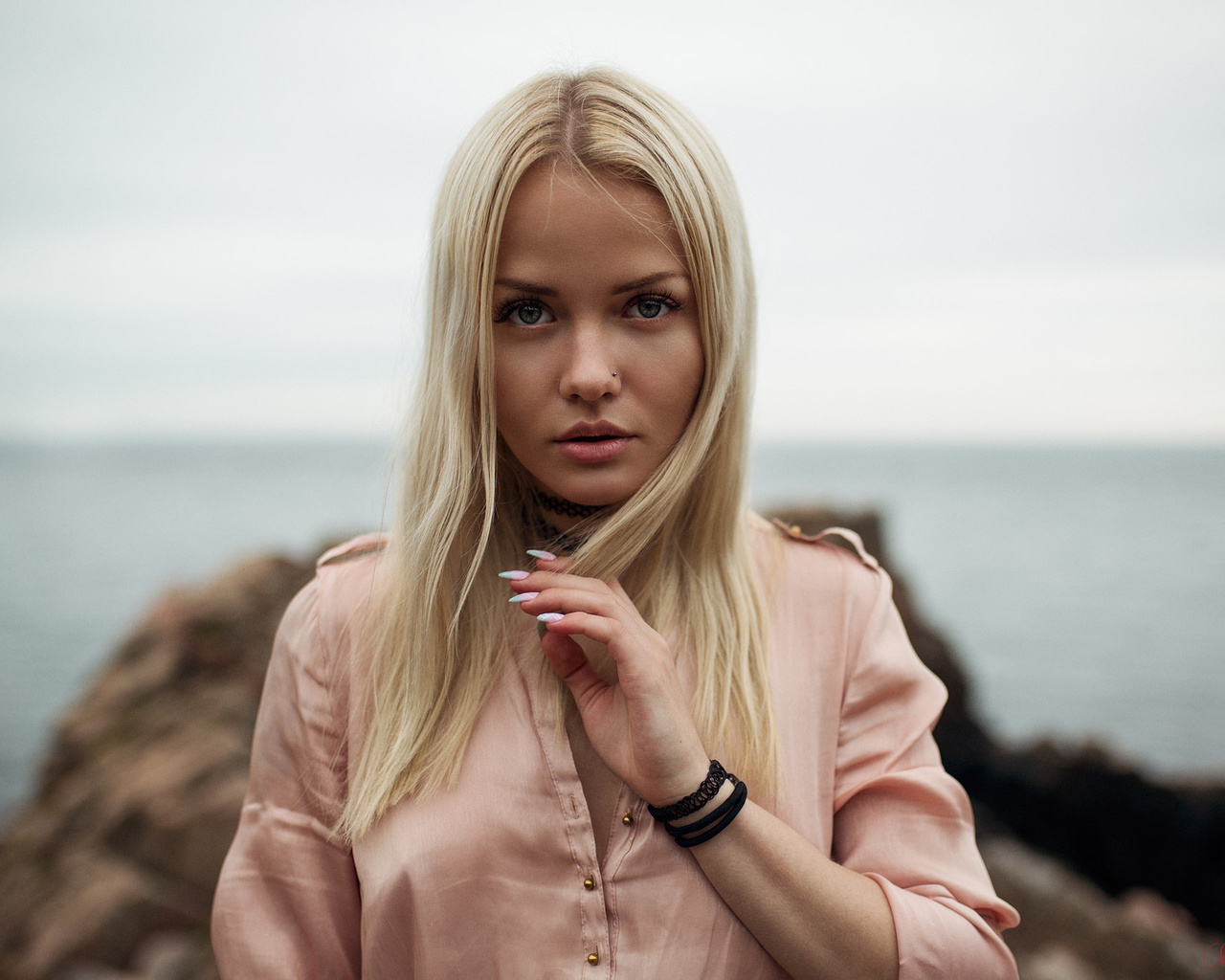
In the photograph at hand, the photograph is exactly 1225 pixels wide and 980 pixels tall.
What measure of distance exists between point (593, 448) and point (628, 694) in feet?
1.15

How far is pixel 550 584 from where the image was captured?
118 cm

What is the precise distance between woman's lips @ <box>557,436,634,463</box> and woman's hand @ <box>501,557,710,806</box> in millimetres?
162

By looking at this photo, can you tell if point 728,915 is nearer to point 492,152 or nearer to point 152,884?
point 492,152

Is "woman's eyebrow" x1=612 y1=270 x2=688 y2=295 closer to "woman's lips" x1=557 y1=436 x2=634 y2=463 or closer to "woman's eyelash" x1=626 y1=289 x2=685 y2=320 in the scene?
"woman's eyelash" x1=626 y1=289 x2=685 y2=320

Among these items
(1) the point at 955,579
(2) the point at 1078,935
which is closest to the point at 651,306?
(2) the point at 1078,935

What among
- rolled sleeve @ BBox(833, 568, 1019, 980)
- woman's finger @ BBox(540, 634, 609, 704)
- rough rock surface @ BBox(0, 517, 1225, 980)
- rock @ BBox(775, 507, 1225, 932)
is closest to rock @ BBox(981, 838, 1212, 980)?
rough rock surface @ BBox(0, 517, 1225, 980)

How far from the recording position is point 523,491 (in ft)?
4.76

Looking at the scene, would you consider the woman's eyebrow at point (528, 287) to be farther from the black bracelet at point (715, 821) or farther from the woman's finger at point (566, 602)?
the black bracelet at point (715, 821)

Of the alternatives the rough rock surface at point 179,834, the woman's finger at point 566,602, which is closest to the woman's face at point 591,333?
the woman's finger at point 566,602

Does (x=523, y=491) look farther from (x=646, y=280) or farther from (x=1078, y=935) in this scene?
(x=1078, y=935)

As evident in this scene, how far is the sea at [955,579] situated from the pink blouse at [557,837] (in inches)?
12.0

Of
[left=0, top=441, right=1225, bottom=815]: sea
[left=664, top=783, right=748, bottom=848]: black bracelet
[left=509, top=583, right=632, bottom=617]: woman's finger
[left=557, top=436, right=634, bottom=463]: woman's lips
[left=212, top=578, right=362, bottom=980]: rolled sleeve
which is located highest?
[left=557, top=436, right=634, bottom=463]: woman's lips

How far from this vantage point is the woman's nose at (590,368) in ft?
3.80

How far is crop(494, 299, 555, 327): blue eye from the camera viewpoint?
121cm
